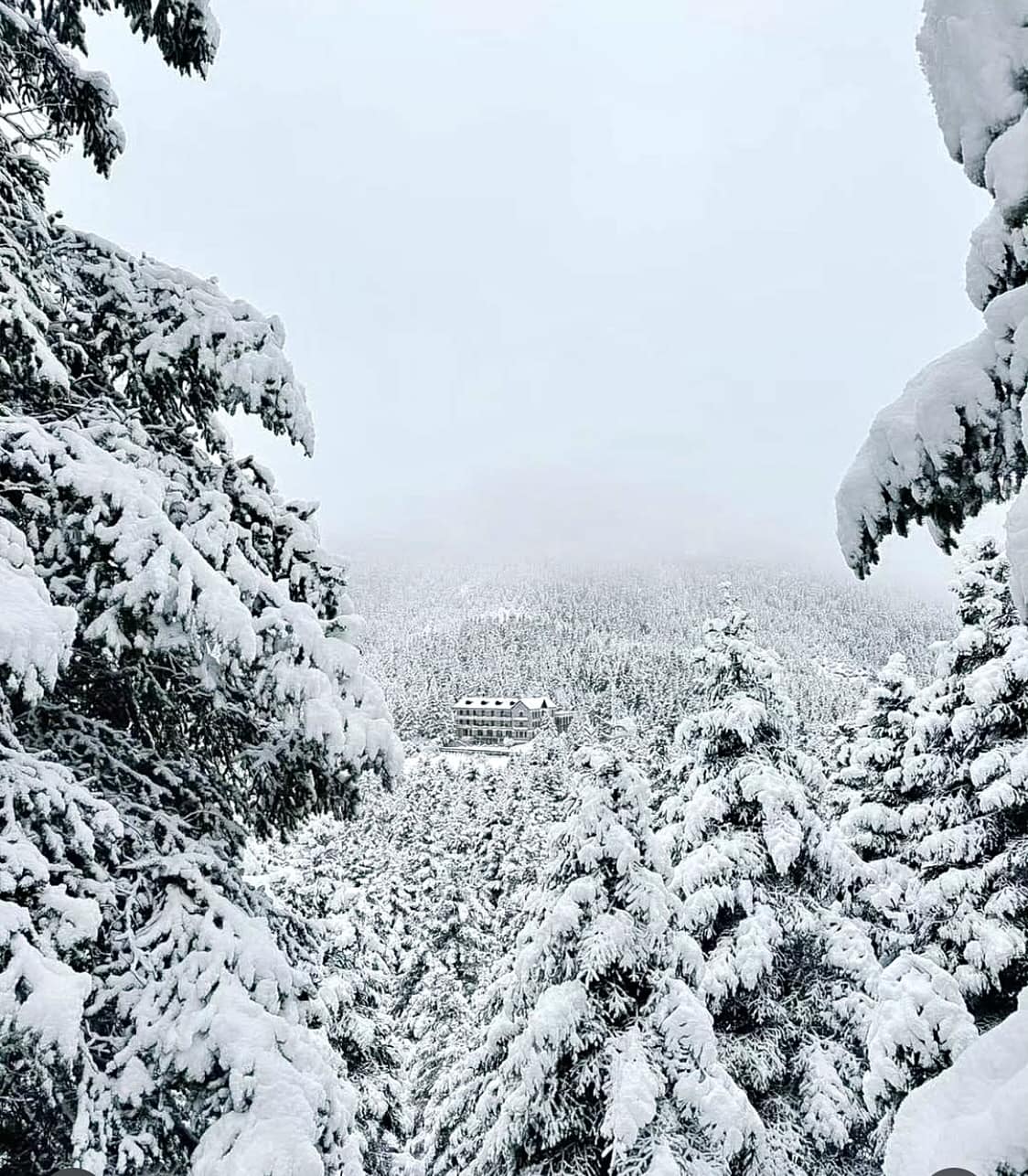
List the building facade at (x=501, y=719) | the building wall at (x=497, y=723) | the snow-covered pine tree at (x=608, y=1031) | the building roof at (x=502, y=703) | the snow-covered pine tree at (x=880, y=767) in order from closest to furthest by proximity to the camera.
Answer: the snow-covered pine tree at (x=608, y=1031) → the snow-covered pine tree at (x=880, y=767) → the building facade at (x=501, y=719) → the building wall at (x=497, y=723) → the building roof at (x=502, y=703)

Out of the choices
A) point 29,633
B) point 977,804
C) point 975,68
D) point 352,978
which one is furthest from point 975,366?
point 352,978

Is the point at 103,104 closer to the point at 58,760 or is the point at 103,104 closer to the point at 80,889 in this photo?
the point at 58,760

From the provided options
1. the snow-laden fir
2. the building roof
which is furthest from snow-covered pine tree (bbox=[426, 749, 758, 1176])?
the building roof

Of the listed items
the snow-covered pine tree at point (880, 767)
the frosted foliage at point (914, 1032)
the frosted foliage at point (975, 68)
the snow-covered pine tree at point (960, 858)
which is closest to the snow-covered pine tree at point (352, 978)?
the frosted foliage at point (975, 68)

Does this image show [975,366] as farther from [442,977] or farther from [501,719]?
[501,719]

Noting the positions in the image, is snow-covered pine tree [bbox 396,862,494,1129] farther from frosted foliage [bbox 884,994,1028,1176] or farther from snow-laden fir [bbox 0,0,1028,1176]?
frosted foliage [bbox 884,994,1028,1176]

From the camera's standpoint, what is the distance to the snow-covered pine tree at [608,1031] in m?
7.29

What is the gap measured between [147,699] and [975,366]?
4.17 meters

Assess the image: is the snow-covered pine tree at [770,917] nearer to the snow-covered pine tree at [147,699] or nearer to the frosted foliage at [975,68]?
the snow-covered pine tree at [147,699]

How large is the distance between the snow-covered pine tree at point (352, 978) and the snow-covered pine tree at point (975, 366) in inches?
153

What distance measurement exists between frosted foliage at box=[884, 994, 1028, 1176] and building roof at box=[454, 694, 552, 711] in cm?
13717

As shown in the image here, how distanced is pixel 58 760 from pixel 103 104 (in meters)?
3.88

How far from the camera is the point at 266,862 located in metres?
22.8

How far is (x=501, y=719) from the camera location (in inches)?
5472
